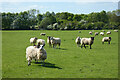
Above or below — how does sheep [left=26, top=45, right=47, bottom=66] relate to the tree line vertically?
A: below

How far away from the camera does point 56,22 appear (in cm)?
12125

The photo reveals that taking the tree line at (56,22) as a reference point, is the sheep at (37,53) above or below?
below

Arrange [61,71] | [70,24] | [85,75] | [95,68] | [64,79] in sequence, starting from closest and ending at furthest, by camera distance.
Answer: [64,79]
[85,75]
[61,71]
[95,68]
[70,24]

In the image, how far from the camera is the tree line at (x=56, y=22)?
105938mm

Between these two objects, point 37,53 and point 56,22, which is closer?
point 37,53

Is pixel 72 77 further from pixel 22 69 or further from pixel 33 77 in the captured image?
pixel 22 69

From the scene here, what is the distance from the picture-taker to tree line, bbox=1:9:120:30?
106 metres

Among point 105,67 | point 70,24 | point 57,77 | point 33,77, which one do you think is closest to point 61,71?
point 57,77

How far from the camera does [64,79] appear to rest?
9.88 meters

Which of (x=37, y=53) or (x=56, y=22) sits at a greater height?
(x=56, y=22)

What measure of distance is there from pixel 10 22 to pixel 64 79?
349 feet

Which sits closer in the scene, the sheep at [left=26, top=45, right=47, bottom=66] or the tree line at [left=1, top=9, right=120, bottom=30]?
the sheep at [left=26, top=45, right=47, bottom=66]

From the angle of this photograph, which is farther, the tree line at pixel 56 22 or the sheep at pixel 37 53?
the tree line at pixel 56 22

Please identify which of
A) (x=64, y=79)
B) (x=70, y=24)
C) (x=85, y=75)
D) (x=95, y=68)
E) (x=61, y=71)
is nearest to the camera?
(x=64, y=79)
